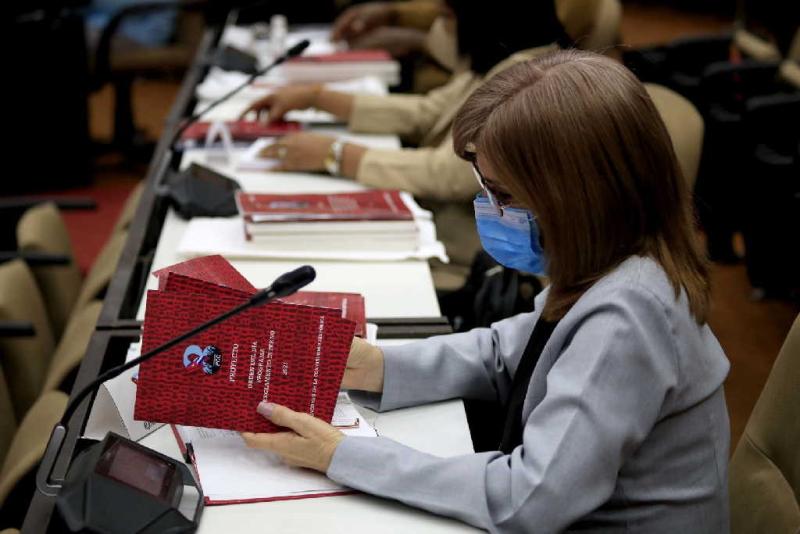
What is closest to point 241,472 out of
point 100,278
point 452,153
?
point 452,153

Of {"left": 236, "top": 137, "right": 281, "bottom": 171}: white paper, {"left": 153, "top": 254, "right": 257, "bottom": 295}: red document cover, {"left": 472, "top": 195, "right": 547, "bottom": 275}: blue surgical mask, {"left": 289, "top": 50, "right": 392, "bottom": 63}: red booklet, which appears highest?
{"left": 472, "top": 195, "right": 547, "bottom": 275}: blue surgical mask

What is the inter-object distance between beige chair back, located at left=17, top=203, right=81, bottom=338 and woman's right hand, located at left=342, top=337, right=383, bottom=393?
1361mm

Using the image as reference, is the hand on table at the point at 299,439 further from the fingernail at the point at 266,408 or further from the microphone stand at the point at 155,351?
the microphone stand at the point at 155,351

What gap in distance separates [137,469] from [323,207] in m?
1.05

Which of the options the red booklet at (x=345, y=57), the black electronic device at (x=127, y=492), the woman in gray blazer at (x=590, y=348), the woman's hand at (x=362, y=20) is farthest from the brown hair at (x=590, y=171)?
the woman's hand at (x=362, y=20)

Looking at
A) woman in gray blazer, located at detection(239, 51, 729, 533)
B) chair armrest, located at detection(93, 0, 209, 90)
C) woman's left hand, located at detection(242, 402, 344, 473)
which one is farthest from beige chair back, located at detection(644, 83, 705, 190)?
chair armrest, located at detection(93, 0, 209, 90)

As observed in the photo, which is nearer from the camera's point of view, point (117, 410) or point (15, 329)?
point (117, 410)

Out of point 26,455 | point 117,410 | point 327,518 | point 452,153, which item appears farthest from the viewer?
point 452,153

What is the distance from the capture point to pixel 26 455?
199 cm

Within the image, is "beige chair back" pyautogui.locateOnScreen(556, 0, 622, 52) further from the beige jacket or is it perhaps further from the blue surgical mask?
the blue surgical mask

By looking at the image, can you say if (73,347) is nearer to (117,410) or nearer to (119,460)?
(117,410)

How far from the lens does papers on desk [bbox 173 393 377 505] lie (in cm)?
136

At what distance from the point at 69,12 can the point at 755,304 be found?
3154 mm

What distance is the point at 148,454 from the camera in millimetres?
1325
